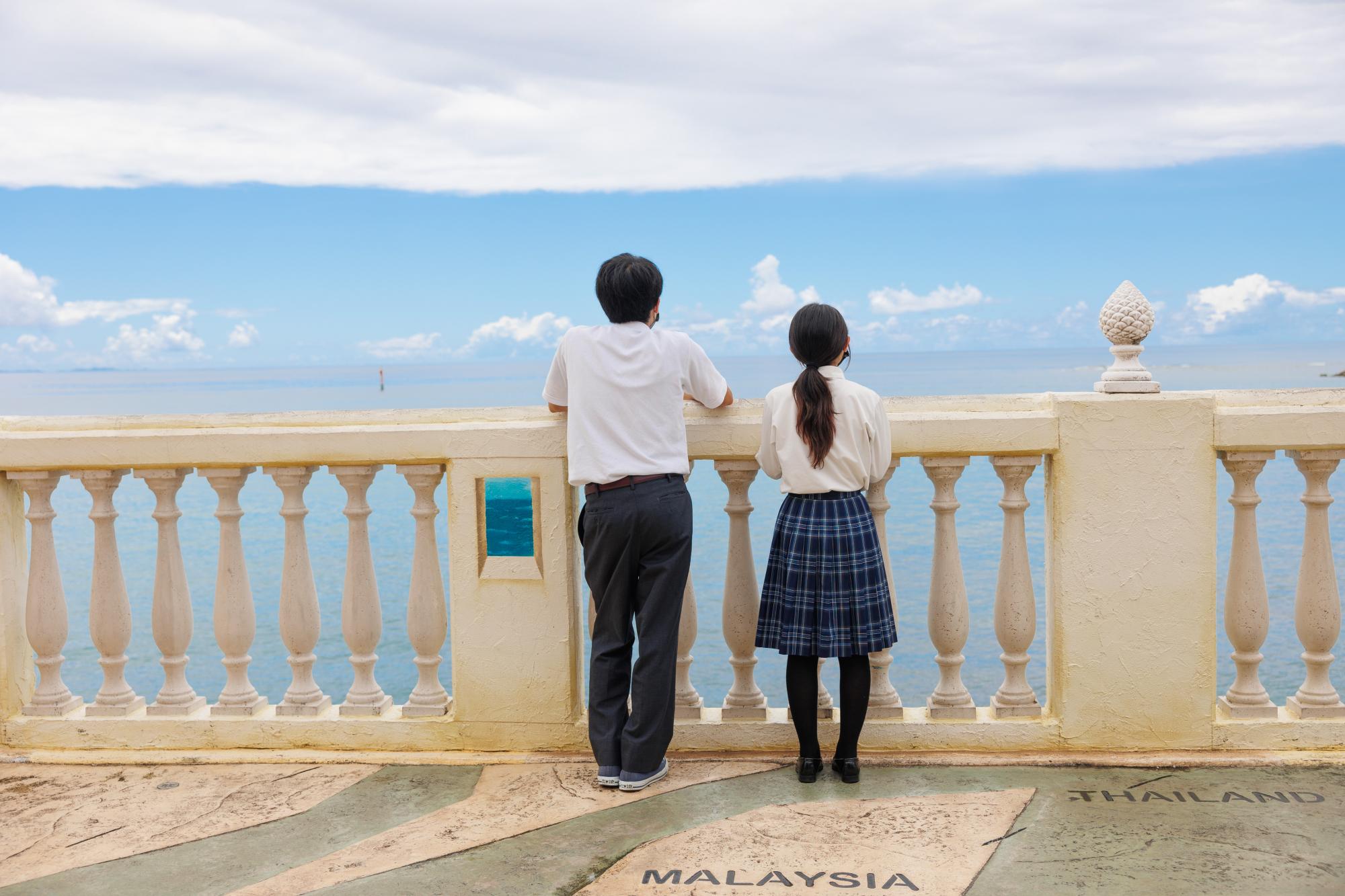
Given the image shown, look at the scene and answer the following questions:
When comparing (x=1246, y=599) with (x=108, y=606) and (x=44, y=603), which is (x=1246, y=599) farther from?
(x=44, y=603)

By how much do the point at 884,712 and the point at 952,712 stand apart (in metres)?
0.25

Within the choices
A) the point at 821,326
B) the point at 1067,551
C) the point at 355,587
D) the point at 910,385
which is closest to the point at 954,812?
the point at 1067,551

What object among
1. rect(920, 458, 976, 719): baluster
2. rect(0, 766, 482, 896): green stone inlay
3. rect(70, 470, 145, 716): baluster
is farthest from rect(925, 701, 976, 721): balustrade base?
rect(70, 470, 145, 716): baluster

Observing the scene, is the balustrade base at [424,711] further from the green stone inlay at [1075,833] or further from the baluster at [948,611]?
the baluster at [948,611]

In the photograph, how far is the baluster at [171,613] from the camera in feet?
14.1

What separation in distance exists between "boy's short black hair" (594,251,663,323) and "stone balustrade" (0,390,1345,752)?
486mm

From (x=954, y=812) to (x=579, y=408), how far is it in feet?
5.92

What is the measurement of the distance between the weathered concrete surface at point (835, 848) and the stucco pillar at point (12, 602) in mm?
2699

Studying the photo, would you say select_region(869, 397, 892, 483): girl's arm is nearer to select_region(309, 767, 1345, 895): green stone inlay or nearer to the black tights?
the black tights

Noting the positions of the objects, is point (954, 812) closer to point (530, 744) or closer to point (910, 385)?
point (530, 744)

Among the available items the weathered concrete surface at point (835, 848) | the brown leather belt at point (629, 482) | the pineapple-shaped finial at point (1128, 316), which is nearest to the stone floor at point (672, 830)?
the weathered concrete surface at point (835, 848)

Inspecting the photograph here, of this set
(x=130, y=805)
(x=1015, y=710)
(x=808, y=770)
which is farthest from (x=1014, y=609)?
(x=130, y=805)

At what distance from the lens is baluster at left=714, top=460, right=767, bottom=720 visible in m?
4.06

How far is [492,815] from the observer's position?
3.63 meters
